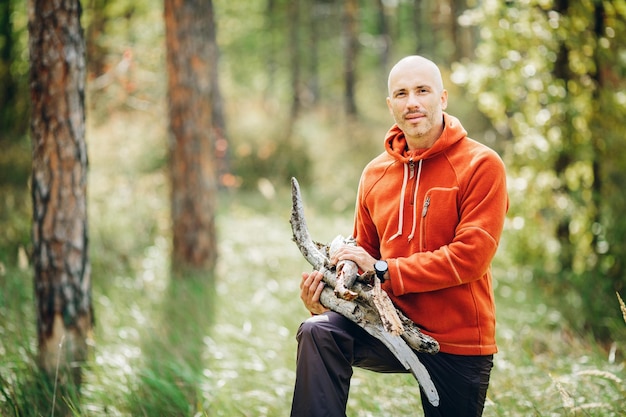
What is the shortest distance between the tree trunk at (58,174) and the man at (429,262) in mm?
2134

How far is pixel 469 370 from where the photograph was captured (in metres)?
2.66

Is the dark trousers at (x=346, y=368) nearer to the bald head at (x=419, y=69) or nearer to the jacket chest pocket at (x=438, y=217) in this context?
the jacket chest pocket at (x=438, y=217)

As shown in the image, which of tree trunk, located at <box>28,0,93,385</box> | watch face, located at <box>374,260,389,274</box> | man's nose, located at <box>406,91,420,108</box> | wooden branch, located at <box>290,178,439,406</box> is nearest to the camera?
wooden branch, located at <box>290,178,439,406</box>

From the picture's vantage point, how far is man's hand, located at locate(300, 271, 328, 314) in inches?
110

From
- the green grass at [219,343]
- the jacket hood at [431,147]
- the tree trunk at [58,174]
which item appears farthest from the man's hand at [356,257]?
the tree trunk at [58,174]

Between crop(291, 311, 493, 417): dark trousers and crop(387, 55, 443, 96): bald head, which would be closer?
crop(291, 311, 493, 417): dark trousers

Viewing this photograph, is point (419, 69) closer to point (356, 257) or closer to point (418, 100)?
point (418, 100)

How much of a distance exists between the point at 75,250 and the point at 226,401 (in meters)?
1.54

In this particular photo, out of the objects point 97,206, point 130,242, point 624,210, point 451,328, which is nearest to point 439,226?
point 451,328

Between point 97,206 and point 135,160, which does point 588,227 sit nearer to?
point 97,206

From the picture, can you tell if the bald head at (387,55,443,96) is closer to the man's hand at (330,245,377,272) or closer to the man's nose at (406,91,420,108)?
the man's nose at (406,91,420,108)

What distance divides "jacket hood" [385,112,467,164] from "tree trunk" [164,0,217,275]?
4569 millimetres

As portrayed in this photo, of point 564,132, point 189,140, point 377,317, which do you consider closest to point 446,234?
point 377,317

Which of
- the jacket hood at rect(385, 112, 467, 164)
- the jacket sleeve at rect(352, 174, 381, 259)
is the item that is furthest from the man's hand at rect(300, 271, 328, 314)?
the jacket hood at rect(385, 112, 467, 164)
